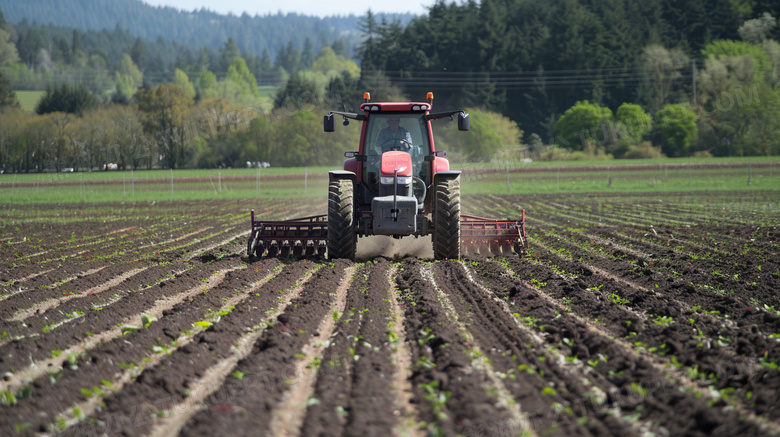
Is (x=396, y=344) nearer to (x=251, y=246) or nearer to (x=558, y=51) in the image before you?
(x=251, y=246)

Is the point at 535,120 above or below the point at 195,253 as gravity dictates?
above

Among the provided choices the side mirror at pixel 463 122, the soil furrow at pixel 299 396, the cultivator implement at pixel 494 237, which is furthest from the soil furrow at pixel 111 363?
the cultivator implement at pixel 494 237

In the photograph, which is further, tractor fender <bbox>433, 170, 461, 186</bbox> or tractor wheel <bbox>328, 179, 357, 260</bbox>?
tractor fender <bbox>433, 170, 461, 186</bbox>

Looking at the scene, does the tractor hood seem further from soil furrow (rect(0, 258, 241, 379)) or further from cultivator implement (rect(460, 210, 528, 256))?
soil furrow (rect(0, 258, 241, 379))

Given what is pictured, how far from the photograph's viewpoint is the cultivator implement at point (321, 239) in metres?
11.7

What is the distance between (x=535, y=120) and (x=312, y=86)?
75.7 feet

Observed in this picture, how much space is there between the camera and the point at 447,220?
10.5 metres

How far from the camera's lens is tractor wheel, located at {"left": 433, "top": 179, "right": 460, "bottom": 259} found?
10477 mm

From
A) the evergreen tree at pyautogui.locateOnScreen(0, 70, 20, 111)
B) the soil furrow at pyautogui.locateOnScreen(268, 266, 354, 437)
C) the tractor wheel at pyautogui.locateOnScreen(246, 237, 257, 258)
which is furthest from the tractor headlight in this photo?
the evergreen tree at pyautogui.locateOnScreen(0, 70, 20, 111)

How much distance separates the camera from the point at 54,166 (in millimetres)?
28188

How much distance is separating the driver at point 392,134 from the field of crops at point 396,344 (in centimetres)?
190

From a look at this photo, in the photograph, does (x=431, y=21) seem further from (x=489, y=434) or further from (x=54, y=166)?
Result: (x=489, y=434)

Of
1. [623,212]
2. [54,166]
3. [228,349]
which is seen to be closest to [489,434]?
[228,349]

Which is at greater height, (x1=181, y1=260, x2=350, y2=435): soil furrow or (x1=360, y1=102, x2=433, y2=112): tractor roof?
(x1=360, y1=102, x2=433, y2=112): tractor roof
